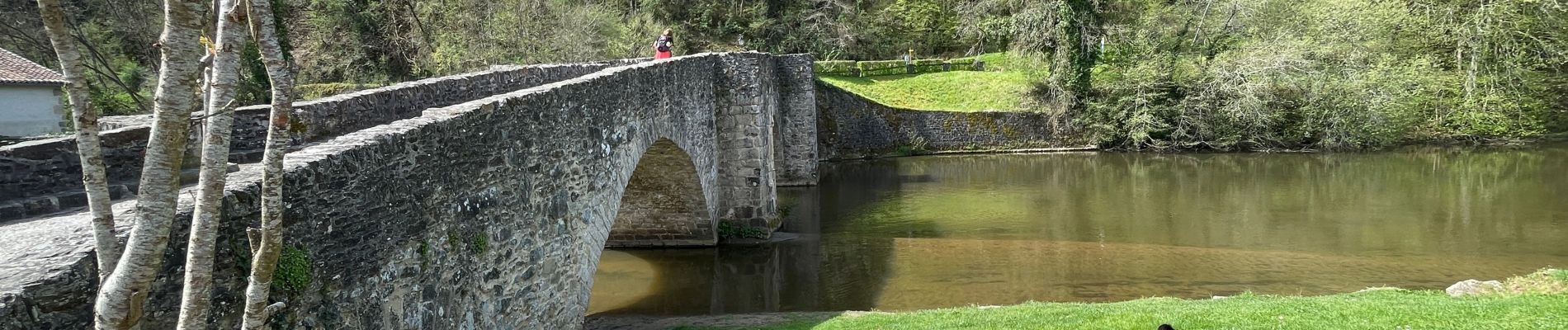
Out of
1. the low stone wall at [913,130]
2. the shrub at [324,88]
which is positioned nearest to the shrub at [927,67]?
the low stone wall at [913,130]

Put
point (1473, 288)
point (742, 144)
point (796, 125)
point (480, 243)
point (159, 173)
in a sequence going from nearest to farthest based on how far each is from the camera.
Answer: point (159, 173) → point (480, 243) → point (1473, 288) → point (742, 144) → point (796, 125)

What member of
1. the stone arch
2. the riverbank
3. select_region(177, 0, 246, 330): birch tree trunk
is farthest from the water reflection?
select_region(177, 0, 246, 330): birch tree trunk

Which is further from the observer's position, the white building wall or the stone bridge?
the white building wall

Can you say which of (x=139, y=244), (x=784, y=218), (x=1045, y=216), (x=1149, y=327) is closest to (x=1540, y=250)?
(x=1045, y=216)

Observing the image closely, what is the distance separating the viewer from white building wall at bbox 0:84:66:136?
2188cm

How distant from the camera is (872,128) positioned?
3047 centimetres

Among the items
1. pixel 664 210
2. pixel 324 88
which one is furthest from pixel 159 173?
pixel 324 88

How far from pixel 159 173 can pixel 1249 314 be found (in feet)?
29.9

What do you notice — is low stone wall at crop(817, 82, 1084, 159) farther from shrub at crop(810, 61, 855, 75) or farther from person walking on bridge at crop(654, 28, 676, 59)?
person walking on bridge at crop(654, 28, 676, 59)

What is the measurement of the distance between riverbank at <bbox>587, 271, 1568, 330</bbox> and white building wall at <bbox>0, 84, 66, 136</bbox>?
723 inches

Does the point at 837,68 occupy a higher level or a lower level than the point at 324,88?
→ higher

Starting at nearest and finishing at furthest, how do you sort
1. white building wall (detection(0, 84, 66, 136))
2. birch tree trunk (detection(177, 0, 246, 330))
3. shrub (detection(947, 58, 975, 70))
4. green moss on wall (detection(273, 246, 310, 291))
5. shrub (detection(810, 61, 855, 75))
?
birch tree trunk (detection(177, 0, 246, 330)), green moss on wall (detection(273, 246, 310, 291)), white building wall (detection(0, 84, 66, 136)), shrub (detection(810, 61, 855, 75)), shrub (detection(947, 58, 975, 70))

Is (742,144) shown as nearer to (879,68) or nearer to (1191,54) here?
(1191,54)

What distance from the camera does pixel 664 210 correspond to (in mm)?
16609
